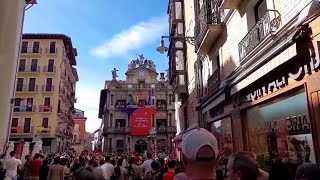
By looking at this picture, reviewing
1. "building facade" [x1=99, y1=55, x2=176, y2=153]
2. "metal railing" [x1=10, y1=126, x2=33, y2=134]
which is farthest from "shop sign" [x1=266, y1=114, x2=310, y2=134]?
"building facade" [x1=99, y1=55, x2=176, y2=153]

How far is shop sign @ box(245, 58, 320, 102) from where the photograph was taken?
5.56 m

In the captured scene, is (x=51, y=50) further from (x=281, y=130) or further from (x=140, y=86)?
(x=281, y=130)

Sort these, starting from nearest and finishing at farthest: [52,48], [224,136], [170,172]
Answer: [170,172] → [224,136] → [52,48]

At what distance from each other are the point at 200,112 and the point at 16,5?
Answer: 1173 cm

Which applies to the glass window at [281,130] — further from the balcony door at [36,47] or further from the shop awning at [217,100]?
the balcony door at [36,47]

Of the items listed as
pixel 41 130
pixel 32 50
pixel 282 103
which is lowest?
pixel 282 103

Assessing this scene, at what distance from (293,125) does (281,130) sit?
0.60 m

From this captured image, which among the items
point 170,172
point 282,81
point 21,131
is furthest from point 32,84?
point 282,81

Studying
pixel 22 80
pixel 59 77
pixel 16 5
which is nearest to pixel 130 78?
pixel 59 77

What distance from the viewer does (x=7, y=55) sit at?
15656 millimetres

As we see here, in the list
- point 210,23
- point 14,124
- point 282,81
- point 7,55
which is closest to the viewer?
point 282,81

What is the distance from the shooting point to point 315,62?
17.8ft

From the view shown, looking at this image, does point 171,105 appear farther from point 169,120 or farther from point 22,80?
point 22,80

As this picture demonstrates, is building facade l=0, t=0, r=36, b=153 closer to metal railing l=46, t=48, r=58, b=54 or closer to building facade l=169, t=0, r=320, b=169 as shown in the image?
building facade l=169, t=0, r=320, b=169
